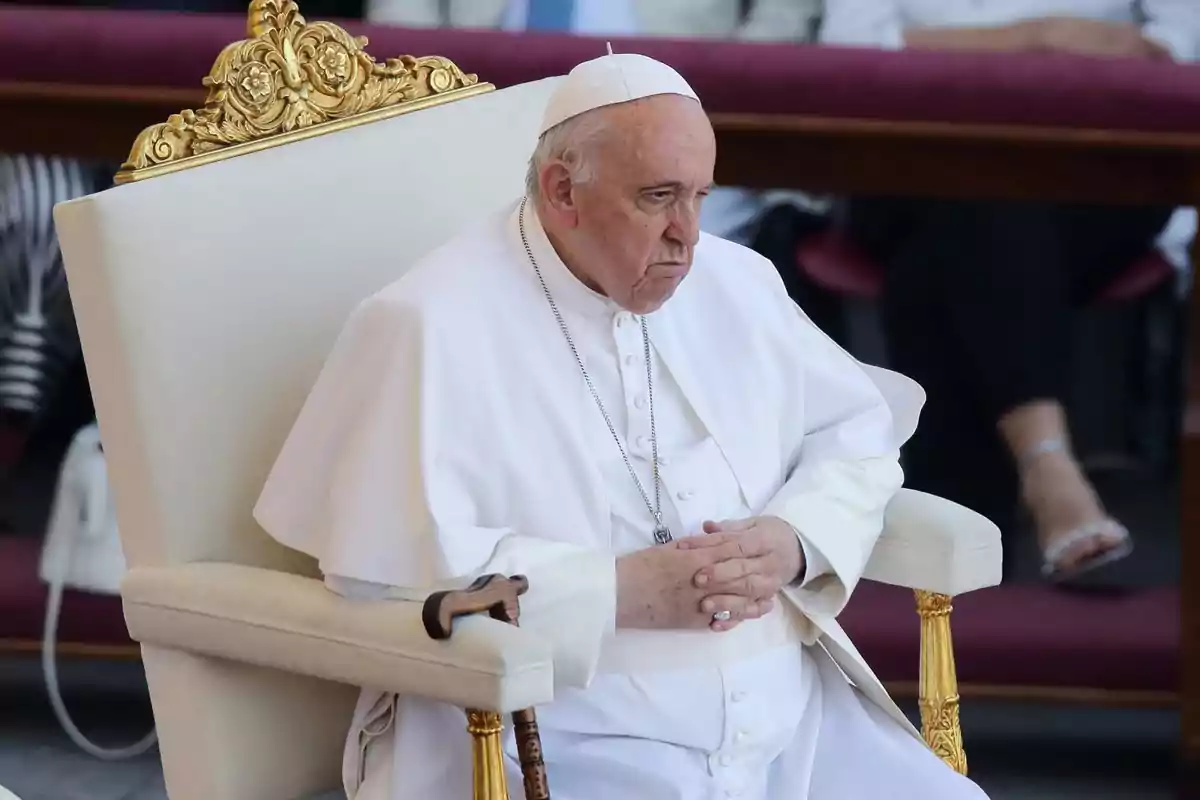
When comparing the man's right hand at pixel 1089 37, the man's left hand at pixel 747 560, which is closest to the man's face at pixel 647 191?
the man's left hand at pixel 747 560

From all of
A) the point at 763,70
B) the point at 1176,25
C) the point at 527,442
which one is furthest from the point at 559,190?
the point at 1176,25

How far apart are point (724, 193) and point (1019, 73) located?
608 mm

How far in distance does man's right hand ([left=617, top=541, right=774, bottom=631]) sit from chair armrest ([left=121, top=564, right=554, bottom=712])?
26cm

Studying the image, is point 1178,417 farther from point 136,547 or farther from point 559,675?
point 136,547

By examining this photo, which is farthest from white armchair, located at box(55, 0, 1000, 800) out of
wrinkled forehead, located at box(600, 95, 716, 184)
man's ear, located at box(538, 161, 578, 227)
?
wrinkled forehead, located at box(600, 95, 716, 184)

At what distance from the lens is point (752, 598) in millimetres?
2273

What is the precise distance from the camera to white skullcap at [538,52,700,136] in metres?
2.25

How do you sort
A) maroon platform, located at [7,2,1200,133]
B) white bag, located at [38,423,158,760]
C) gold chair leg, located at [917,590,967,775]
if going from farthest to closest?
1. white bag, located at [38,423,158,760]
2. maroon platform, located at [7,2,1200,133]
3. gold chair leg, located at [917,590,967,775]

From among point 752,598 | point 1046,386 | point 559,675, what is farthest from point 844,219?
point 559,675

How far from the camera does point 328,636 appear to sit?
212cm

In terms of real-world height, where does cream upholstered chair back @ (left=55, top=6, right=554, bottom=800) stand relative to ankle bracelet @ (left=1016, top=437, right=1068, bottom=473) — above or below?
above

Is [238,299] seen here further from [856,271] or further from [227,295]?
[856,271]

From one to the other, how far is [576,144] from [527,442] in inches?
14.7

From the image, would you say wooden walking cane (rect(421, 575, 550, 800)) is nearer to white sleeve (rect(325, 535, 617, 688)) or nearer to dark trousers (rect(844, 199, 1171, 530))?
white sleeve (rect(325, 535, 617, 688))
